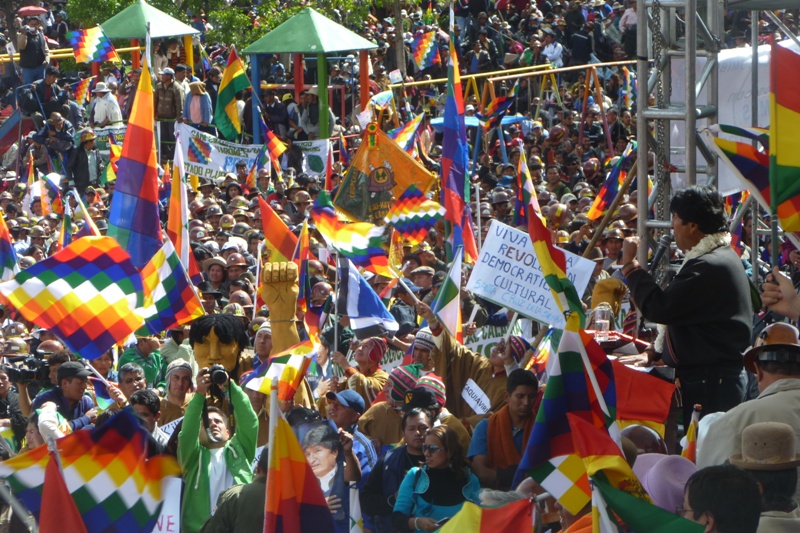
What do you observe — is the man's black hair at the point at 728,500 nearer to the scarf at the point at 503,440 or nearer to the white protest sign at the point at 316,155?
the scarf at the point at 503,440

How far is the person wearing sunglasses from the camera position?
6.86m

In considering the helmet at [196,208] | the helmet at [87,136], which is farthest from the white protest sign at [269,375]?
the helmet at [87,136]

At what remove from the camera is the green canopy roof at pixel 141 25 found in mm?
23047

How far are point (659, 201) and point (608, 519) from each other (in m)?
3.73

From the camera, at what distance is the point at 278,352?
908 cm

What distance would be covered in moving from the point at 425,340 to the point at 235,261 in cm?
415

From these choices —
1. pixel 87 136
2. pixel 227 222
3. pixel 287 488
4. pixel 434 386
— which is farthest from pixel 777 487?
pixel 87 136

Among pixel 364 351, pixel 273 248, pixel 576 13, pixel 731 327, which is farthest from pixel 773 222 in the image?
pixel 576 13

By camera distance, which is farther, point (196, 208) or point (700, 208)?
point (196, 208)

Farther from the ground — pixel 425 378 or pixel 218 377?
pixel 218 377

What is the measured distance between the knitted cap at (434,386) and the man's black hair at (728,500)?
3.18 meters

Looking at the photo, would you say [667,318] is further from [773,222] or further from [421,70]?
[421,70]

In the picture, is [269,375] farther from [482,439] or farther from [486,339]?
[486,339]

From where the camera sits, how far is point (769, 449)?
5000mm
